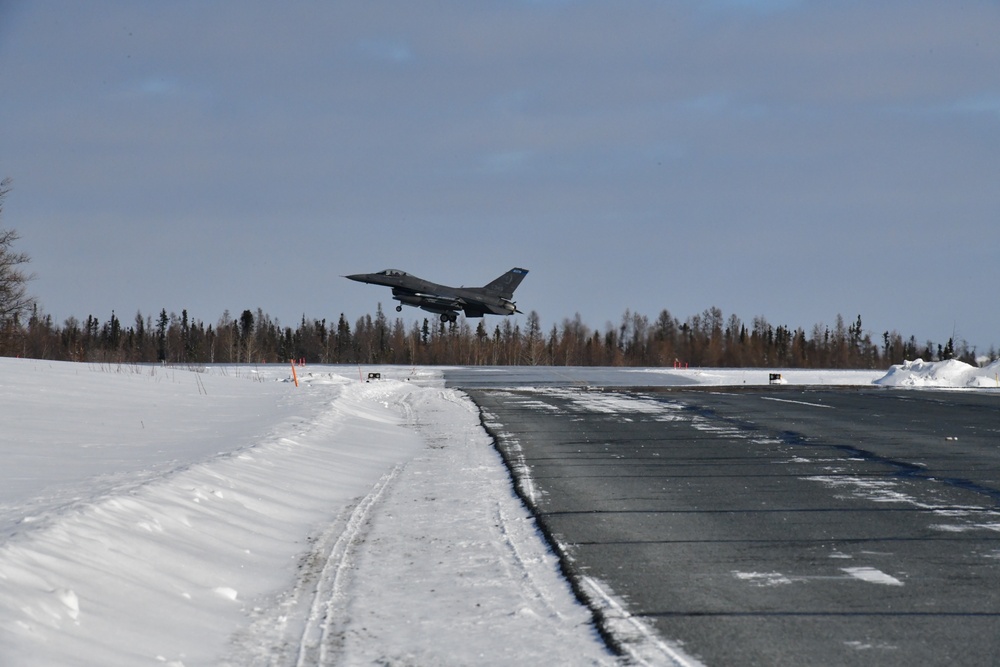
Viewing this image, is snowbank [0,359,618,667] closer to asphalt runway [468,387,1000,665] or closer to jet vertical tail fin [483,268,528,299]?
asphalt runway [468,387,1000,665]

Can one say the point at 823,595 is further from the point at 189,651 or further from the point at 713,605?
the point at 189,651

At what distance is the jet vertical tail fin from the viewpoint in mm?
62500

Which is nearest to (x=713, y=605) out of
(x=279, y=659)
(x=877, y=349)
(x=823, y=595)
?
(x=823, y=595)

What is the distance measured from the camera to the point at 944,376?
45.8 m

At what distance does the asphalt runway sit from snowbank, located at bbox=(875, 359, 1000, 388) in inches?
1108

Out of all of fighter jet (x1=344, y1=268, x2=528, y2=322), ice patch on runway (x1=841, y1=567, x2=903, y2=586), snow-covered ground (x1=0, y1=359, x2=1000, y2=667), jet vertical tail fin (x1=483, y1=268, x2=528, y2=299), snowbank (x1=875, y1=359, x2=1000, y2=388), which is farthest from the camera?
jet vertical tail fin (x1=483, y1=268, x2=528, y2=299)

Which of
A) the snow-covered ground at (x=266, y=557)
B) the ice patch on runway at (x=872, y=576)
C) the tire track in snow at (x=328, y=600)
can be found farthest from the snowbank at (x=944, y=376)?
the tire track in snow at (x=328, y=600)

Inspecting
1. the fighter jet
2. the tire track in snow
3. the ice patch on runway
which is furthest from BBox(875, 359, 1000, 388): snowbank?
the tire track in snow

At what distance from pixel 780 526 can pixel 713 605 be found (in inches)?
113

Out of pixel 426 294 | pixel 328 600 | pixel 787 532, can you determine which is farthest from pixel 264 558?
pixel 426 294

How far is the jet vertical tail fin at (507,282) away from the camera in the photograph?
62500 millimetres

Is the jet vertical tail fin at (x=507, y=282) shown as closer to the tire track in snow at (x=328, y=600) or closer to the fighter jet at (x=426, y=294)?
the fighter jet at (x=426, y=294)

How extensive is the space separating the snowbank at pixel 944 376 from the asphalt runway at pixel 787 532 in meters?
28.2

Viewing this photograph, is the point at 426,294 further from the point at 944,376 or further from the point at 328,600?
the point at 328,600
